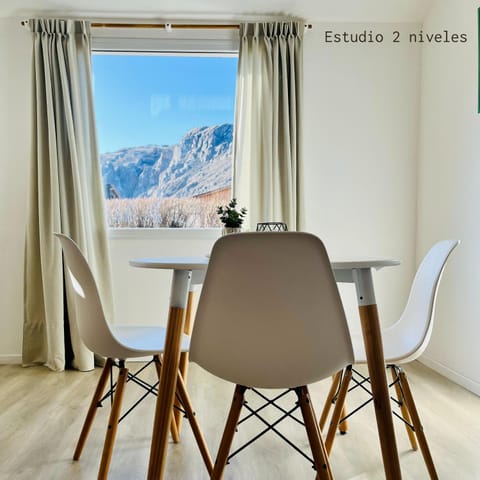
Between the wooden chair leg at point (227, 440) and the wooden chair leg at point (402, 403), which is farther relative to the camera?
the wooden chair leg at point (402, 403)

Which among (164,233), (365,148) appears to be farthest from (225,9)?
(164,233)

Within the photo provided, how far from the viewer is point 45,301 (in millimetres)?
2961

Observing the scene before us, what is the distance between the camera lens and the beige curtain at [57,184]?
9.70 ft

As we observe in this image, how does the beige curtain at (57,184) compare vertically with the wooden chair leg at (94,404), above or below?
above

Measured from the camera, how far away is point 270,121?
10.1ft

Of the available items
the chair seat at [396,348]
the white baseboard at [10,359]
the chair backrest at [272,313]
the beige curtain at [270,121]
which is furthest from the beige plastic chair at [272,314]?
the white baseboard at [10,359]

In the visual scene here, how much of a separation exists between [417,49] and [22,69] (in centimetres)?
272

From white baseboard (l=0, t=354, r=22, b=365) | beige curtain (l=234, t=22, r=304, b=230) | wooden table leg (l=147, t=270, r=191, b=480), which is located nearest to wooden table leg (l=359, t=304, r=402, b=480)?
wooden table leg (l=147, t=270, r=191, b=480)

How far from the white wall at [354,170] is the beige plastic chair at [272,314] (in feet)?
6.69

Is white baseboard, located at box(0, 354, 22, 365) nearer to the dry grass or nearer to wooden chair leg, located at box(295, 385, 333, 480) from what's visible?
the dry grass

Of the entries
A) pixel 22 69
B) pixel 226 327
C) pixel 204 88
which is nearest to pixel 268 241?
pixel 226 327

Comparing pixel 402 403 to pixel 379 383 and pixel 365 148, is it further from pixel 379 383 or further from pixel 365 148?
pixel 365 148

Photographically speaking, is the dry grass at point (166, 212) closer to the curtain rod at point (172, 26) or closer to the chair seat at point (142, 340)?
the curtain rod at point (172, 26)

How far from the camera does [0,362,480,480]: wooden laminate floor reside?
5.41 ft
